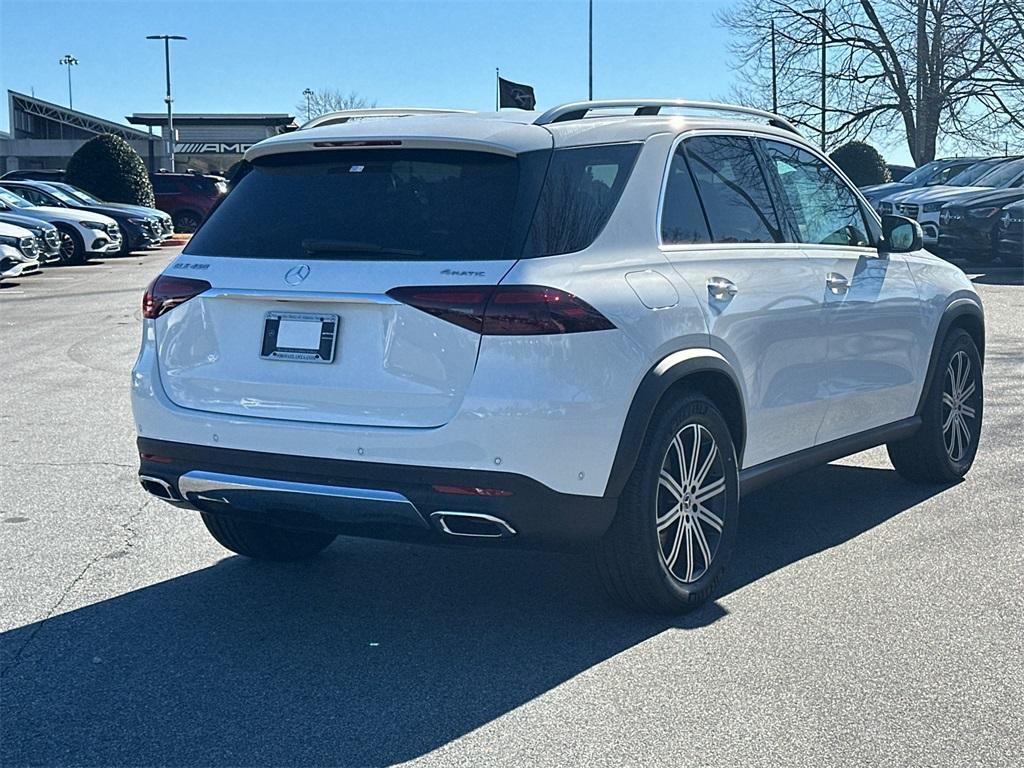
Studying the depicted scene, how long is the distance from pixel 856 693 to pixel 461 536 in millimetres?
1303

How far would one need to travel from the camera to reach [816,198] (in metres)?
6.25

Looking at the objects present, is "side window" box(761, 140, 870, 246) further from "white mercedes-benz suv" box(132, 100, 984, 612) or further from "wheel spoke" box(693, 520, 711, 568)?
"wheel spoke" box(693, 520, 711, 568)

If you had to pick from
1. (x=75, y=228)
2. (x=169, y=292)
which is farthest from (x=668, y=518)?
(x=75, y=228)

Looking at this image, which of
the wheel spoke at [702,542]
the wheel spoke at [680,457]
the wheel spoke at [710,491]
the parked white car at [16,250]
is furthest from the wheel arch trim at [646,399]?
the parked white car at [16,250]

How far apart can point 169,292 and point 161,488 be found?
2.25 ft

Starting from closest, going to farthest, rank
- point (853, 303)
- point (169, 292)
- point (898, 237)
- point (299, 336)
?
point (299, 336) < point (169, 292) < point (853, 303) < point (898, 237)

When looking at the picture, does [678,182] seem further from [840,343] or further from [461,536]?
[461,536]

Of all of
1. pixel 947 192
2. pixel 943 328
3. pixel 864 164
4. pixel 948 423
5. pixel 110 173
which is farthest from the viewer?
pixel 864 164

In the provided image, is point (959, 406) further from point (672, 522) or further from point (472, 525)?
point (472, 525)

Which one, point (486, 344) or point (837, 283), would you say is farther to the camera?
point (837, 283)

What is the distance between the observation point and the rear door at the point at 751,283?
5.12m

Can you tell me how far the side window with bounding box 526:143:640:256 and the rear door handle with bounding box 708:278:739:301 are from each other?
525 mm

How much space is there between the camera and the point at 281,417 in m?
4.57

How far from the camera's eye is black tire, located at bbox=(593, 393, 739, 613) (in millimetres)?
4699
